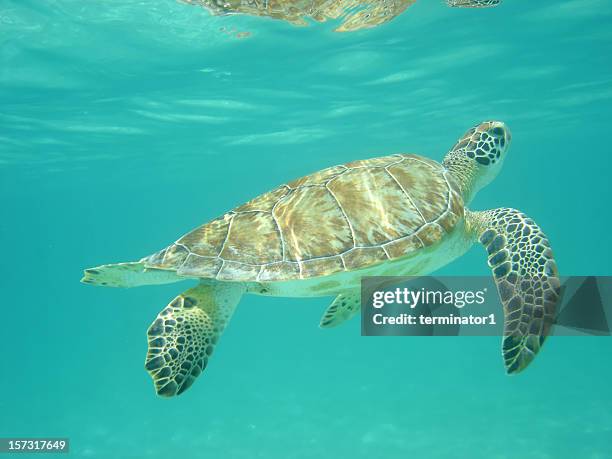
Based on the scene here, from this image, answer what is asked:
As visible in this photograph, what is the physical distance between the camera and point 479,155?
6336 mm

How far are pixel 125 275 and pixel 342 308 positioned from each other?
2.83 metres

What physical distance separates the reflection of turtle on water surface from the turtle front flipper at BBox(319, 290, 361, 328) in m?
6.86

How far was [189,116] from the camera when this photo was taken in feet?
64.2

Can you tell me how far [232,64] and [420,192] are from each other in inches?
417

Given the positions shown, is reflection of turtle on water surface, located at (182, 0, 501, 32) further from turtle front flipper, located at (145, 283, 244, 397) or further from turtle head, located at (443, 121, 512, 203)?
turtle front flipper, located at (145, 283, 244, 397)

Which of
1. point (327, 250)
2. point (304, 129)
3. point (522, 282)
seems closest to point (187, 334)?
point (327, 250)

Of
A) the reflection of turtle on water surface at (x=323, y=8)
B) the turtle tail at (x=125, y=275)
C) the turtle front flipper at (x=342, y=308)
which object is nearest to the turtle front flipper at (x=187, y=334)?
the turtle tail at (x=125, y=275)

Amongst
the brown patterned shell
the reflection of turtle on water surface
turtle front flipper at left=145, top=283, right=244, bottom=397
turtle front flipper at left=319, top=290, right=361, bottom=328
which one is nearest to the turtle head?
the brown patterned shell

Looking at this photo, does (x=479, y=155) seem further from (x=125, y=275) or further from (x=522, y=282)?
(x=125, y=275)

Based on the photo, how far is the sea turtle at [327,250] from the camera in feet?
14.1

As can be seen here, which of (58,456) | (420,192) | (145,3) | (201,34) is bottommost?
(58,456)

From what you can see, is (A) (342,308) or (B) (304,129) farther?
(B) (304,129)

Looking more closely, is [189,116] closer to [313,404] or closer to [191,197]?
[313,404]

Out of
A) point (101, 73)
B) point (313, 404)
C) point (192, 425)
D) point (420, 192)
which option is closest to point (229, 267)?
point (420, 192)
